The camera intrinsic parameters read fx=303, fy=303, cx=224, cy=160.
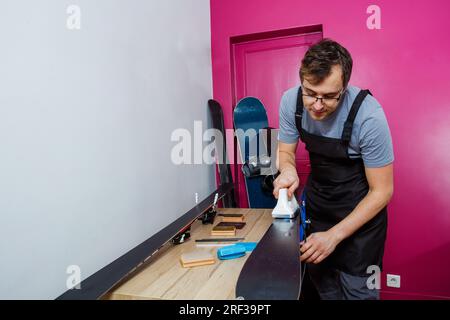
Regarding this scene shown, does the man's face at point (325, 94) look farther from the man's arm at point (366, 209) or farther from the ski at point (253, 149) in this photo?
the ski at point (253, 149)

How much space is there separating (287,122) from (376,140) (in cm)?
46

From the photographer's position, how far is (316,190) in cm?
159

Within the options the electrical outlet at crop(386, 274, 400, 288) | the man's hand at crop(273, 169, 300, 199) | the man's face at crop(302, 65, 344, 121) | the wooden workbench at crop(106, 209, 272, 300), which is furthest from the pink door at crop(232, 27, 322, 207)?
the wooden workbench at crop(106, 209, 272, 300)

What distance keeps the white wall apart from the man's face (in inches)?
33.8

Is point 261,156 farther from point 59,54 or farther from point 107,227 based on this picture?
point 59,54

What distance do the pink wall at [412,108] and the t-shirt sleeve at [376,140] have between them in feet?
3.77

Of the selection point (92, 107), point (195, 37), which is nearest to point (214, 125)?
point (195, 37)

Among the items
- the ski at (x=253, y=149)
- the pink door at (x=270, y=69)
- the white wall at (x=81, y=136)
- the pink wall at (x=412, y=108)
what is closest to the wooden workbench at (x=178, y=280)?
the white wall at (x=81, y=136)

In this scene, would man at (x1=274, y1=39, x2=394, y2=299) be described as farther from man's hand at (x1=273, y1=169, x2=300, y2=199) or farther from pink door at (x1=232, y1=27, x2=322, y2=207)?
pink door at (x1=232, y1=27, x2=322, y2=207)

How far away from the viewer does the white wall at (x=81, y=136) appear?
3.08 ft

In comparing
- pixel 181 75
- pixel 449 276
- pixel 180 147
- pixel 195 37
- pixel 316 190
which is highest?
pixel 195 37

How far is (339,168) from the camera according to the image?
1.45m

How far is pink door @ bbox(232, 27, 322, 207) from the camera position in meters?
2.66

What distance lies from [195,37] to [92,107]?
1428mm
